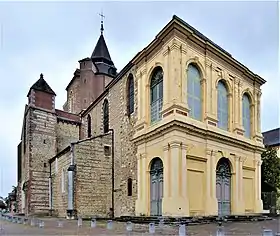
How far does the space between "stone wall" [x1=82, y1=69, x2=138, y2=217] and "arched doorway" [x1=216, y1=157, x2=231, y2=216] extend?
494cm

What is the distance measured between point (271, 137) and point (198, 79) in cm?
3245

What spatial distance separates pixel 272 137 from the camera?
49.0m

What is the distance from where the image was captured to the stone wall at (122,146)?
74.1ft

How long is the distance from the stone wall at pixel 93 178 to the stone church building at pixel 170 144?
65 mm

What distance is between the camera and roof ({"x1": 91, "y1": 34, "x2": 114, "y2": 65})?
43.5 meters

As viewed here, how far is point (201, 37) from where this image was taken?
20.3 m

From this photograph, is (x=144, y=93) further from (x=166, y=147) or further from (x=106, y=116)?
(x=106, y=116)

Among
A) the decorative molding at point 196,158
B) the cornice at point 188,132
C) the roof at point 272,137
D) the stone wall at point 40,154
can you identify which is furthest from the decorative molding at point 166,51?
the roof at point 272,137

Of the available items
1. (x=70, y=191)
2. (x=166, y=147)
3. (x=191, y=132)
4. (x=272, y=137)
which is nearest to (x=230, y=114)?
(x=191, y=132)

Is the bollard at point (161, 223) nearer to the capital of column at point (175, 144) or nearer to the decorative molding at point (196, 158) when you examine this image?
the capital of column at point (175, 144)

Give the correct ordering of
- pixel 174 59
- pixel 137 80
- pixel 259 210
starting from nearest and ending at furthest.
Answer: pixel 174 59, pixel 137 80, pixel 259 210

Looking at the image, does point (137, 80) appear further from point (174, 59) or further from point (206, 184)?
point (206, 184)

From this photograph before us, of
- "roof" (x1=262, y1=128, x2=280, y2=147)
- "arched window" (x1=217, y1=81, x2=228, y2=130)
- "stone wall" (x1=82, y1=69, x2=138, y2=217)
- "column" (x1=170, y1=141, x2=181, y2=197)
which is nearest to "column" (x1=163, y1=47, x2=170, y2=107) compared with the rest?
"column" (x1=170, y1=141, x2=181, y2=197)

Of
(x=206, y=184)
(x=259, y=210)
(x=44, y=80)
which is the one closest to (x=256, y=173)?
(x=259, y=210)
